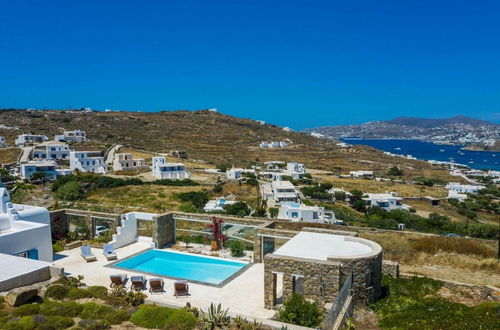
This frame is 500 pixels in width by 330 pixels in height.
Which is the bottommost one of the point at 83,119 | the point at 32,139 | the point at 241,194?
the point at 241,194

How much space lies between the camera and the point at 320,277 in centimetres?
1052

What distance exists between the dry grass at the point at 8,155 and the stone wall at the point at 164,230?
193 feet

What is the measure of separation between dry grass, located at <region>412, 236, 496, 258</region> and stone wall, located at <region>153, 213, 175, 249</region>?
12031 millimetres

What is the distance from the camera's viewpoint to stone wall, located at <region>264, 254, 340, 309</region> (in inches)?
411

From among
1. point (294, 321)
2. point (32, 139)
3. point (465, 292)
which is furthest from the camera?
point (32, 139)

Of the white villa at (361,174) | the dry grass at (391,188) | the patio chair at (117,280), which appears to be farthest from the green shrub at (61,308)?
the white villa at (361,174)

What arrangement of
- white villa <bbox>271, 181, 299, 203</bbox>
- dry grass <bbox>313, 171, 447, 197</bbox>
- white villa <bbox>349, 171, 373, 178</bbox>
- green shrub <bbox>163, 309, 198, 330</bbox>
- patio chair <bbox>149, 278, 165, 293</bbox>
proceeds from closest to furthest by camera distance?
green shrub <bbox>163, 309, 198, 330</bbox>
patio chair <bbox>149, 278, 165, 293</bbox>
white villa <bbox>271, 181, 299, 203</bbox>
dry grass <bbox>313, 171, 447, 197</bbox>
white villa <bbox>349, 171, 373, 178</bbox>

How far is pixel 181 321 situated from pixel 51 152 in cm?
6986

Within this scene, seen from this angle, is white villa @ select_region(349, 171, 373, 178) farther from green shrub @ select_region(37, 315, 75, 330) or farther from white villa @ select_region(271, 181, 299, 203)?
green shrub @ select_region(37, 315, 75, 330)

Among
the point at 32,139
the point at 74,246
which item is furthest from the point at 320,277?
the point at 32,139

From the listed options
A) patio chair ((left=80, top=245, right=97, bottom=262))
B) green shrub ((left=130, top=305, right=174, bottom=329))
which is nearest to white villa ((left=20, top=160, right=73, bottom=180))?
patio chair ((left=80, top=245, right=97, bottom=262))

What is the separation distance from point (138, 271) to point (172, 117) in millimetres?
130150

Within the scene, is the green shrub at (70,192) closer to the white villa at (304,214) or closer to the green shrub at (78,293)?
the white villa at (304,214)

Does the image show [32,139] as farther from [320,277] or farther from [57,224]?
[320,277]
